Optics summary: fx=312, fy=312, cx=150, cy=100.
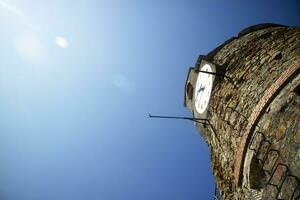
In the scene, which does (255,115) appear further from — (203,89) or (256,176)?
(203,89)

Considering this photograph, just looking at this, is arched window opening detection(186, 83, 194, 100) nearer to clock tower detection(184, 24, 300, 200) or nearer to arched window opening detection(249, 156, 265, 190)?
clock tower detection(184, 24, 300, 200)

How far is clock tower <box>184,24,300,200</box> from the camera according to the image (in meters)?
4.18

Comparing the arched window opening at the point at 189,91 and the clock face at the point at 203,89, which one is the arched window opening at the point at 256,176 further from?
the arched window opening at the point at 189,91

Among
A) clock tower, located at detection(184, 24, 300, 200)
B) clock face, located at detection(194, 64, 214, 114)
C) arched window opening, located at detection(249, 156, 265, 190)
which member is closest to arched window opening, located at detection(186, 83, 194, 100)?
clock face, located at detection(194, 64, 214, 114)

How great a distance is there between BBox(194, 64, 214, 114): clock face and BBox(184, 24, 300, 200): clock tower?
0.03 meters

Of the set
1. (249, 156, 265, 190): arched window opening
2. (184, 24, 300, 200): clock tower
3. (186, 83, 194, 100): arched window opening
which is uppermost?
(186, 83, 194, 100): arched window opening

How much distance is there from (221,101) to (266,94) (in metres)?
1.72

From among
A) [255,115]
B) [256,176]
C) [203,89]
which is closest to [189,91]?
[203,89]

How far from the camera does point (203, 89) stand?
27.0 feet

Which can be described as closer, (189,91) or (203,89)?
(203,89)

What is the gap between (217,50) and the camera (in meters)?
8.80

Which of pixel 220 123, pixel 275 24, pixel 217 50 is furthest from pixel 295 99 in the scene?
pixel 275 24

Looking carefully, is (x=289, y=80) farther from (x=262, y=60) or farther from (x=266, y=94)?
(x=262, y=60)

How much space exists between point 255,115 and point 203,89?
324cm
